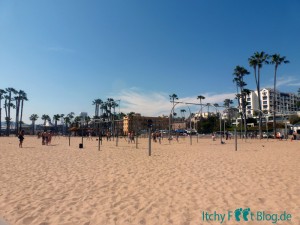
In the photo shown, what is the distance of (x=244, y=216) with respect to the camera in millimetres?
5059

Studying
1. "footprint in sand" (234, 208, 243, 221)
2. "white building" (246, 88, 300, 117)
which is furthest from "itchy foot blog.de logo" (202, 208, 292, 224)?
"white building" (246, 88, 300, 117)

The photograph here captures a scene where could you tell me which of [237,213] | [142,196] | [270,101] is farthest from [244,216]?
[270,101]

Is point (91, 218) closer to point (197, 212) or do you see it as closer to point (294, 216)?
point (197, 212)

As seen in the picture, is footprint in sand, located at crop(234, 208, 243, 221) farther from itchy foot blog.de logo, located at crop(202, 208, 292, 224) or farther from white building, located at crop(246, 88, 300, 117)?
white building, located at crop(246, 88, 300, 117)

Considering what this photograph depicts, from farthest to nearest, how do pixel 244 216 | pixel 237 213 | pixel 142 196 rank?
pixel 142 196
pixel 237 213
pixel 244 216

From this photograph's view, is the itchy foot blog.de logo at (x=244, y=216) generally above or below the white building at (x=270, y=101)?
below

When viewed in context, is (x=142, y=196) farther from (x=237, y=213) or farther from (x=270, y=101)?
(x=270, y=101)

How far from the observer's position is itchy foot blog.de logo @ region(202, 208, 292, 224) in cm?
486

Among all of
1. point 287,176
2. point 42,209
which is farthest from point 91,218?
point 287,176

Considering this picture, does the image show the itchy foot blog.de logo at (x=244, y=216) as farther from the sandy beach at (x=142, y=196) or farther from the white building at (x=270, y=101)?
the white building at (x=270, y=101)

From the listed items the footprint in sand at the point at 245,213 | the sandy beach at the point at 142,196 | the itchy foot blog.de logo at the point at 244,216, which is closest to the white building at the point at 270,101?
the sandy beach at the point at 142,196

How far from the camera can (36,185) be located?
7.75 metres

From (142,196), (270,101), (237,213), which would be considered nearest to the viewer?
(237,213)

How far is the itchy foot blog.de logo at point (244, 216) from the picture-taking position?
4.86 m
